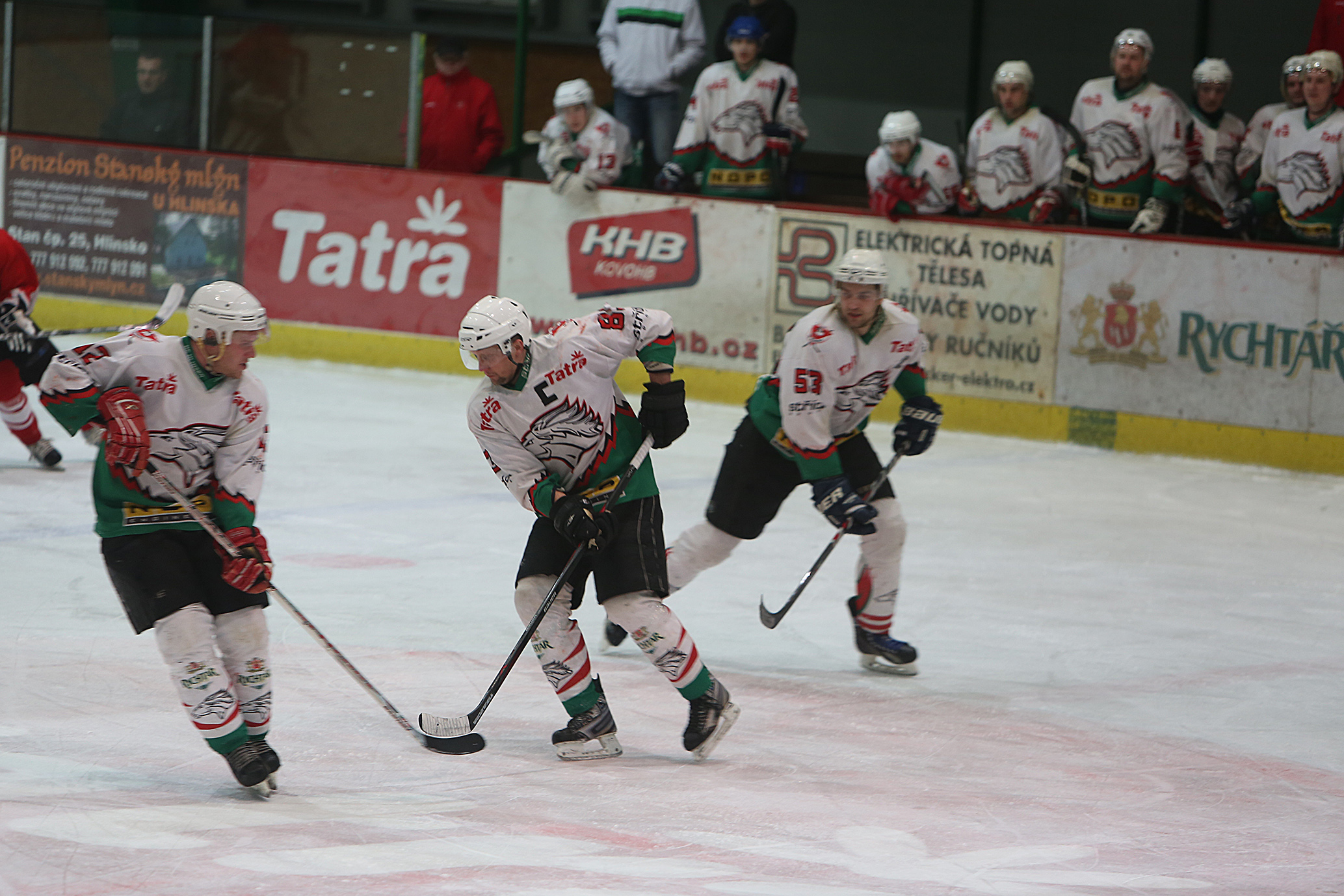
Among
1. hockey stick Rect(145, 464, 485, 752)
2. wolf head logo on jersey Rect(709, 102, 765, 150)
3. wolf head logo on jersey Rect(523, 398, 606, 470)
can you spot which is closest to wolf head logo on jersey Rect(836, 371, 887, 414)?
wolf head logo on jersey Rect(523, 398, 606, 470)

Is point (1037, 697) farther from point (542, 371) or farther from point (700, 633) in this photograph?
point (542, 371)

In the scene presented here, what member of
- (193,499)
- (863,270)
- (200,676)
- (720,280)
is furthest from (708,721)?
(720,280)

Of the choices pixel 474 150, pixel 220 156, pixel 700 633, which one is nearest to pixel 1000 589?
pixel 700 633

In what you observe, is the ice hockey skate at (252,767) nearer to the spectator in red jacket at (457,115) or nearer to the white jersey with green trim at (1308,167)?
the white jersey with green trim at (1308,167)

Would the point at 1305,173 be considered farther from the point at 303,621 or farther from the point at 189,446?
the point at 189,446

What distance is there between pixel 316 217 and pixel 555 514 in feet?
25.2

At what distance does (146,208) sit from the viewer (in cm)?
1188

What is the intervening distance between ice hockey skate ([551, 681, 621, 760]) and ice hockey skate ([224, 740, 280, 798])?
757 millimetres

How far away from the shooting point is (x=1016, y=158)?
9.48 meters

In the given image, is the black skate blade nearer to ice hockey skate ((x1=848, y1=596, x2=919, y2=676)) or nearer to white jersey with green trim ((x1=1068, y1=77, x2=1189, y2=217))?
ice hockey skate ((x1=848, y1=596, x2=919, y2=676))

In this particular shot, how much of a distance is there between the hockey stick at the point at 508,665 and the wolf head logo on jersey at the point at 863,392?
1002 millimetres

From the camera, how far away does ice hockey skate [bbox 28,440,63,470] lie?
310 inches

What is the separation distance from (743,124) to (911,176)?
3.63 feet

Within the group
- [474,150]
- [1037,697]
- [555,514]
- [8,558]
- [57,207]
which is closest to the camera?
[555,514]
